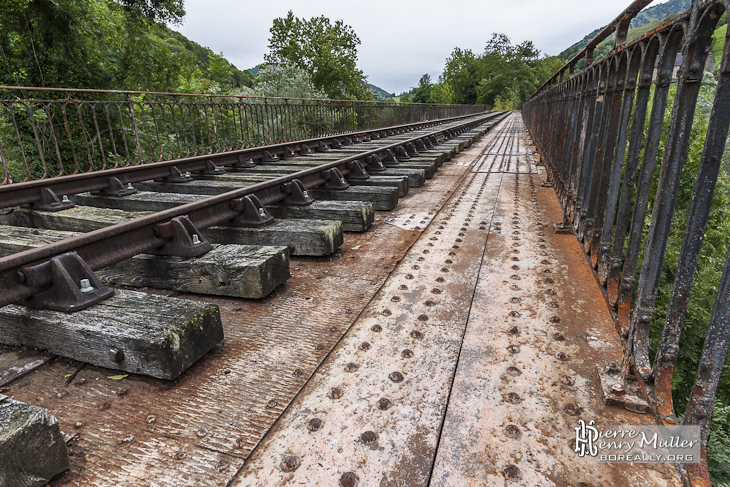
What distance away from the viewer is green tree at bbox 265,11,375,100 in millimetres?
45281

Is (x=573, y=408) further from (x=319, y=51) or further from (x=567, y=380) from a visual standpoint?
(x=319, y=51)

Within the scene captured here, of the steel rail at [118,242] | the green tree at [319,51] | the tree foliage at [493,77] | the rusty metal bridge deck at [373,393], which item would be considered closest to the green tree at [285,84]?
the green tree at [319,51]

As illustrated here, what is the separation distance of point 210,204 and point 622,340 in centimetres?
262

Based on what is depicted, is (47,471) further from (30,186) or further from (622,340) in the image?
(30,186)

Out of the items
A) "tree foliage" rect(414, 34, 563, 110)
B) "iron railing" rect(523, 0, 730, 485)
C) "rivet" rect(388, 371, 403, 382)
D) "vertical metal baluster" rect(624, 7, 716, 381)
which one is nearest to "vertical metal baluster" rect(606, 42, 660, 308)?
"iron railing" rect(523, 0, 730, 485)

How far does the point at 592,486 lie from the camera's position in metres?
1.20

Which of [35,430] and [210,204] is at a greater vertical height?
[210,204]

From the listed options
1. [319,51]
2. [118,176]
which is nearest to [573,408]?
[118,176]

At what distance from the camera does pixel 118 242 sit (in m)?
2.23

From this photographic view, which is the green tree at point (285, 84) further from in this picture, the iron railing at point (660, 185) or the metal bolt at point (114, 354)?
the metal bolt at point (114, 354)

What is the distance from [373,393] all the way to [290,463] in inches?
16.8

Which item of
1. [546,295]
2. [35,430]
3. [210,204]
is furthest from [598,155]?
[35,430]

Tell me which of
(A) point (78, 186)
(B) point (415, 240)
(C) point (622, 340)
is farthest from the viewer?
(A) point (78, 186)

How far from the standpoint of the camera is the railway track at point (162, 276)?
161 centimetres
